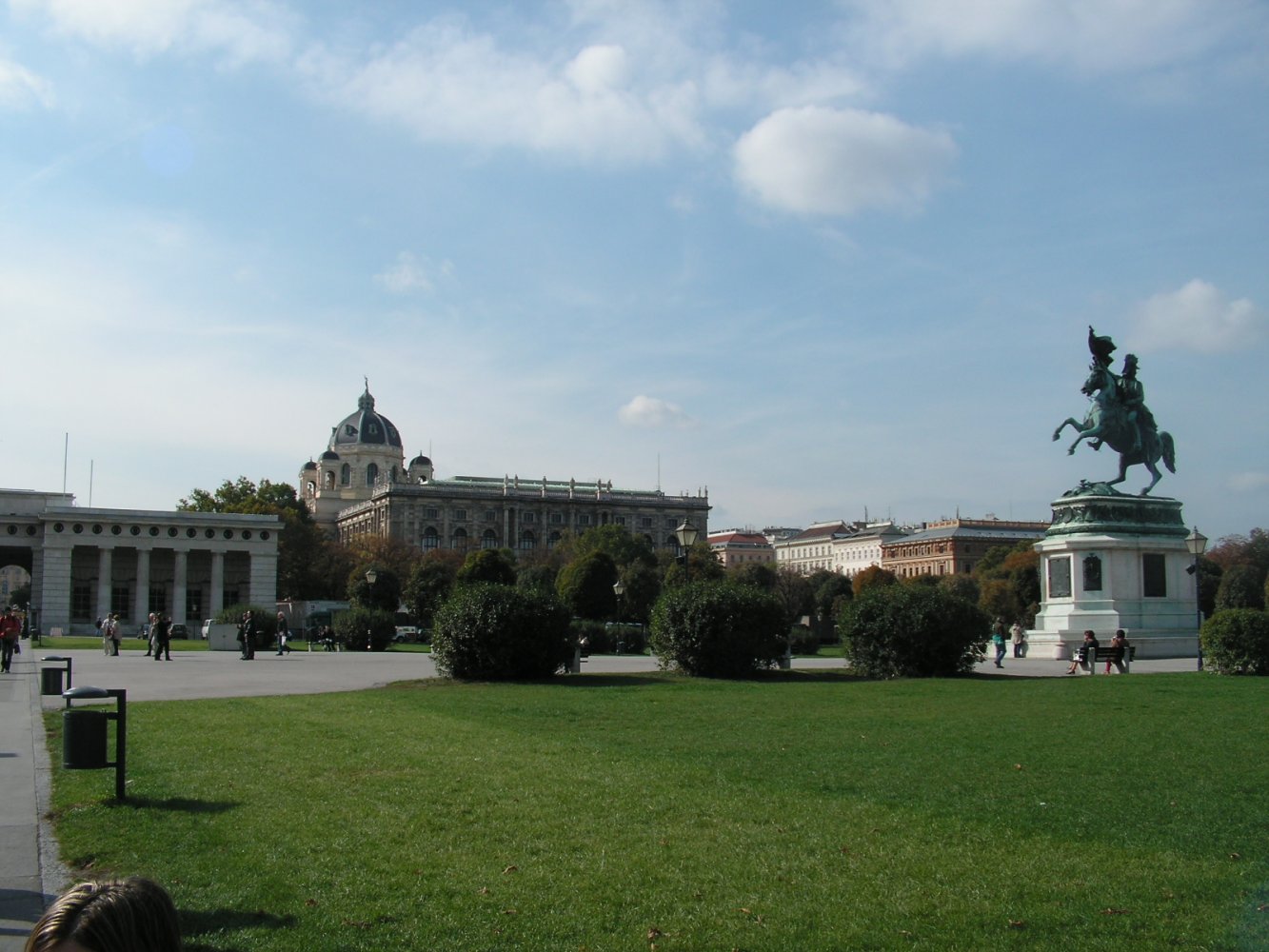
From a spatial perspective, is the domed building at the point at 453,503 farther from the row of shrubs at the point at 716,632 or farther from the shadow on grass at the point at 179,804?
the shadow on grass at the point at 179,804

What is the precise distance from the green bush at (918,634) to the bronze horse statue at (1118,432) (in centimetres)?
1718

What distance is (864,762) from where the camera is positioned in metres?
11.7

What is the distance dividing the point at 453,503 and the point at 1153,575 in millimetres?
111516

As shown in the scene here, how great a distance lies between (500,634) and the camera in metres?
24.4

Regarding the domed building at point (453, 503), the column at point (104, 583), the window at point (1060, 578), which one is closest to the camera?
the window at point (1060, 578)

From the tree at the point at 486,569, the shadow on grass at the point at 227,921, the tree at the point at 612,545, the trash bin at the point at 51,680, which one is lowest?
the shadow on grass at the point at 227,921

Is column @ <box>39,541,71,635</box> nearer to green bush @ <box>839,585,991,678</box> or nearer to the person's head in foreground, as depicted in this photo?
green bush @ <box>839,585,991,678</box>

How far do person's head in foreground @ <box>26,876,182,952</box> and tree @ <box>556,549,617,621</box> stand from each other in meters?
66.1

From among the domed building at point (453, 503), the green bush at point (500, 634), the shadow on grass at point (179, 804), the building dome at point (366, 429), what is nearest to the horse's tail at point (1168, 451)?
the green bush at point (500, 634)

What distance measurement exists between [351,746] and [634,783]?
4.12 m

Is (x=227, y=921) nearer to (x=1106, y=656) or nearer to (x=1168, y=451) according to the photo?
(x=1106, y=656)

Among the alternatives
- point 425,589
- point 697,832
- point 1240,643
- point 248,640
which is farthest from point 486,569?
point 697,832

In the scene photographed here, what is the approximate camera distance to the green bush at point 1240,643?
27.4 m

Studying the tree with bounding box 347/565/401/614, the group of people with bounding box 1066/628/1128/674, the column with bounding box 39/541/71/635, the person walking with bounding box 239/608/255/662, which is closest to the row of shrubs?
the group of people with bounding box 1066/628/1128/674
